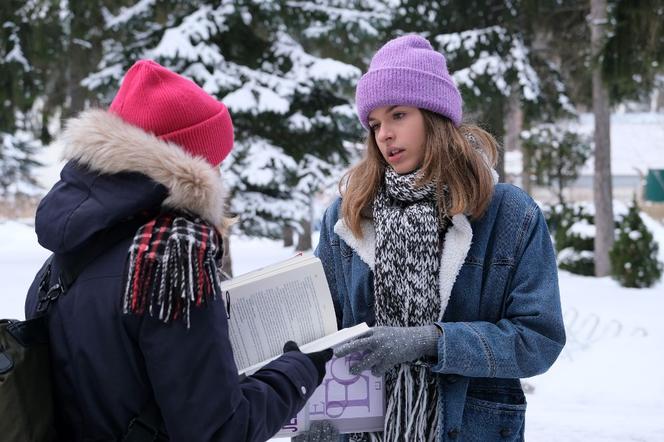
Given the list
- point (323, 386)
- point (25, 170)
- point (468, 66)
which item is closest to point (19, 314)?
point (323, 386)

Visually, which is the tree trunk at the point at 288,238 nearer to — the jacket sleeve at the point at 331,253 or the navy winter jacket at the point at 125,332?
the jacket sleeve at the point at 331,253

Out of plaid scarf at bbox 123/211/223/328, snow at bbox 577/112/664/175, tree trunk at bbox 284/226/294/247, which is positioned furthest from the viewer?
snow at bbox 577/112/664/175

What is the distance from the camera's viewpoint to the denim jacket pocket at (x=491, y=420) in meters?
1.95

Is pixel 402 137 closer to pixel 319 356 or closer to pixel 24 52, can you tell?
Answer: pixel 319 356

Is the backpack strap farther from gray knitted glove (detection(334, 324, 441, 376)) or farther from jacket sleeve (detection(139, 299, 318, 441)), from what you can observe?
gray knitted glove (detection(334, 324, 441, 376))

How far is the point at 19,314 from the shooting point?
319 inches

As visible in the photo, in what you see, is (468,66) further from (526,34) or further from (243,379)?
(243,379)

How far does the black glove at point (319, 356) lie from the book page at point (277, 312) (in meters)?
0.05

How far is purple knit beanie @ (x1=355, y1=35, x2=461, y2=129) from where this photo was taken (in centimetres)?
205

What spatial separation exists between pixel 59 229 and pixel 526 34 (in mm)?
13797

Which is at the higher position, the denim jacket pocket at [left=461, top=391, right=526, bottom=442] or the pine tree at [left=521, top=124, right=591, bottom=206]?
the denim jacket pocket at [left=461, top=391, right=526, bottom=442]

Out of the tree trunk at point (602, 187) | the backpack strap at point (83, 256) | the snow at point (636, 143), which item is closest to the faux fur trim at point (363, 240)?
the backpack strap at point (83, 256)

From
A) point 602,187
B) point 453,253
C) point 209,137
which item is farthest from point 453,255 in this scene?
point 602,187

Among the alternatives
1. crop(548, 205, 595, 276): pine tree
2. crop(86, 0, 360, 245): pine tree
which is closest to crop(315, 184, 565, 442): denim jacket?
crop(86, 0, 360, 245): pine tree
